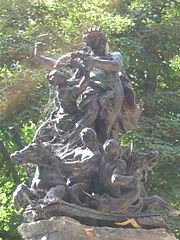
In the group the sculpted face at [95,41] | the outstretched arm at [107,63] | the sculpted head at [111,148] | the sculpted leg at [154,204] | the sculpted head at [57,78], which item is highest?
the sculpted face at [95,41]

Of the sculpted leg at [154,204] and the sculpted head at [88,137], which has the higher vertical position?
the sculpted head at [88,137]

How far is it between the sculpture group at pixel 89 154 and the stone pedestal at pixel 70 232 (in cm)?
9

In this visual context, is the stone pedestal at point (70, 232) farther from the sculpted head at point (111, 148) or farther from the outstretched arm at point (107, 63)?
the outstretched arm at point (107, 63)

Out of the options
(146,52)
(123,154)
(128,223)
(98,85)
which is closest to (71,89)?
(98,85)

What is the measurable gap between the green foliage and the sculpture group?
5671 millimetres

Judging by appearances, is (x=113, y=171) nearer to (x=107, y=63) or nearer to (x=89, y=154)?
(x=89, y=154)

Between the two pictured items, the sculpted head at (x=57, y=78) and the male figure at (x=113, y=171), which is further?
the sculpted head at (x=57, y=78)

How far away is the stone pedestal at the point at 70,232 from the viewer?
19.3 feet

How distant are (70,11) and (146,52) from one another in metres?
1.92

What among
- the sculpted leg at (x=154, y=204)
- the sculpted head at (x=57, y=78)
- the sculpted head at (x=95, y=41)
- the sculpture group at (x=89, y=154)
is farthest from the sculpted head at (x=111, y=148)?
the sculpted head at (x=95, y=41)

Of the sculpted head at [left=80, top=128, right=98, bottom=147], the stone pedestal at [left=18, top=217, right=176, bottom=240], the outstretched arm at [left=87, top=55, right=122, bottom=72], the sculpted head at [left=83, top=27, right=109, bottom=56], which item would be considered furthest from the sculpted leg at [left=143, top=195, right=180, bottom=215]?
the sculpted head at [left=83, top=27, right=109, bottom=56]

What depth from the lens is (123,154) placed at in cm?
654

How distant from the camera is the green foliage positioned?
13.5m

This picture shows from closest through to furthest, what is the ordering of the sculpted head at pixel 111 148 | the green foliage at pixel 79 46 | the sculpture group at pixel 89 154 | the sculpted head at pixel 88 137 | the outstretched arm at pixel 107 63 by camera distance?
the sculpture group at pixel 89 154 < the sculpted head at pixel 111 148 < the sculpted head at pixel 88 137 < the outstretched arm at pixel 107 63 < the green foliage at pixel 79 46
